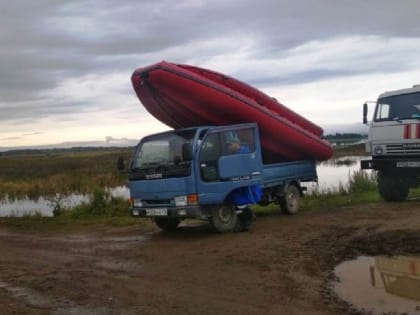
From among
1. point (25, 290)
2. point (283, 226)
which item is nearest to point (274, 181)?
point (283, 226)

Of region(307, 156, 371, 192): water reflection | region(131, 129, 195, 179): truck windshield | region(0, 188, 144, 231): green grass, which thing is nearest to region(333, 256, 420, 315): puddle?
region(131, 129, 195, 179): truck windshield

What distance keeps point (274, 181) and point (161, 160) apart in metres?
3.14

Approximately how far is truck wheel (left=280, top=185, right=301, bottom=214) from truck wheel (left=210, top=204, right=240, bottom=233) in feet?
7.54

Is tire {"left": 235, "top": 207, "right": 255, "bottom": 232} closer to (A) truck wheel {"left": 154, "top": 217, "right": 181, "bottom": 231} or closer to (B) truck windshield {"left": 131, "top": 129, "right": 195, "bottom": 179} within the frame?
(A) truck wheel {"left": 154, "top": 217, "right": 181, "bottom": 231}

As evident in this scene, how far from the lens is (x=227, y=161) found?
36.2 ft

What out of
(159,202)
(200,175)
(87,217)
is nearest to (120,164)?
(159,202)

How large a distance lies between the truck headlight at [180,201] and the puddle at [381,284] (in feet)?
11.5

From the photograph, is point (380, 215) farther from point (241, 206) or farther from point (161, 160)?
point (161, 160)

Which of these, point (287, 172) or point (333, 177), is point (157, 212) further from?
point (333, 177)

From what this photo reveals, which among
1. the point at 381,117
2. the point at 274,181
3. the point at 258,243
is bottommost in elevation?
the point at 258,243

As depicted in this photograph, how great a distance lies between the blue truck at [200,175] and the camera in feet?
34.4

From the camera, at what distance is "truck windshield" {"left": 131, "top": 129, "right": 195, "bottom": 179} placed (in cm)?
1056

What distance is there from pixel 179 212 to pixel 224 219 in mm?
1159

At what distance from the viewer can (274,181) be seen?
12.8 meters
